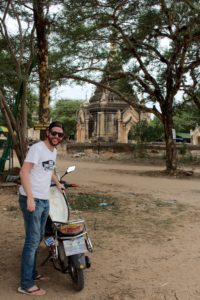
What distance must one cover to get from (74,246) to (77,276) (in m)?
0.30

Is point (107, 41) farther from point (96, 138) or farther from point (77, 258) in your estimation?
point (96, 138)

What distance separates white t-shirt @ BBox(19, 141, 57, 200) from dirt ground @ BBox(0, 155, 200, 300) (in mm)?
1011

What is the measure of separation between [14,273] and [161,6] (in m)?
11.4

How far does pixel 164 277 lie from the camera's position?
15.3 feet

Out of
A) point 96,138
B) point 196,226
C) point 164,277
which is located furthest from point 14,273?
point 96,138

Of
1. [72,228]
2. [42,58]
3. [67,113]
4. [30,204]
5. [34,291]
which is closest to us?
[30,204]

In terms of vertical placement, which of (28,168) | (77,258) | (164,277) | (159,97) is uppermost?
(159,97)

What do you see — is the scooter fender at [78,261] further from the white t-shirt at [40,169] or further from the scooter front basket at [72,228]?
the white t-shirt at [40,169]

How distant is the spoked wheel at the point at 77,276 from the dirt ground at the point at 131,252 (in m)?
0.07

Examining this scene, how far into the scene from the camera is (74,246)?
4.25m

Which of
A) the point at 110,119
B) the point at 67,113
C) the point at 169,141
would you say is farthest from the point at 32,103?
the point at 67,113

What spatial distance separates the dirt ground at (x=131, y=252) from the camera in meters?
4.27

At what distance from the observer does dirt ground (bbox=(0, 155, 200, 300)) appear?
4273 mm

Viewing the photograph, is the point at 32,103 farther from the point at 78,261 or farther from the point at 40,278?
the point at 78,261
